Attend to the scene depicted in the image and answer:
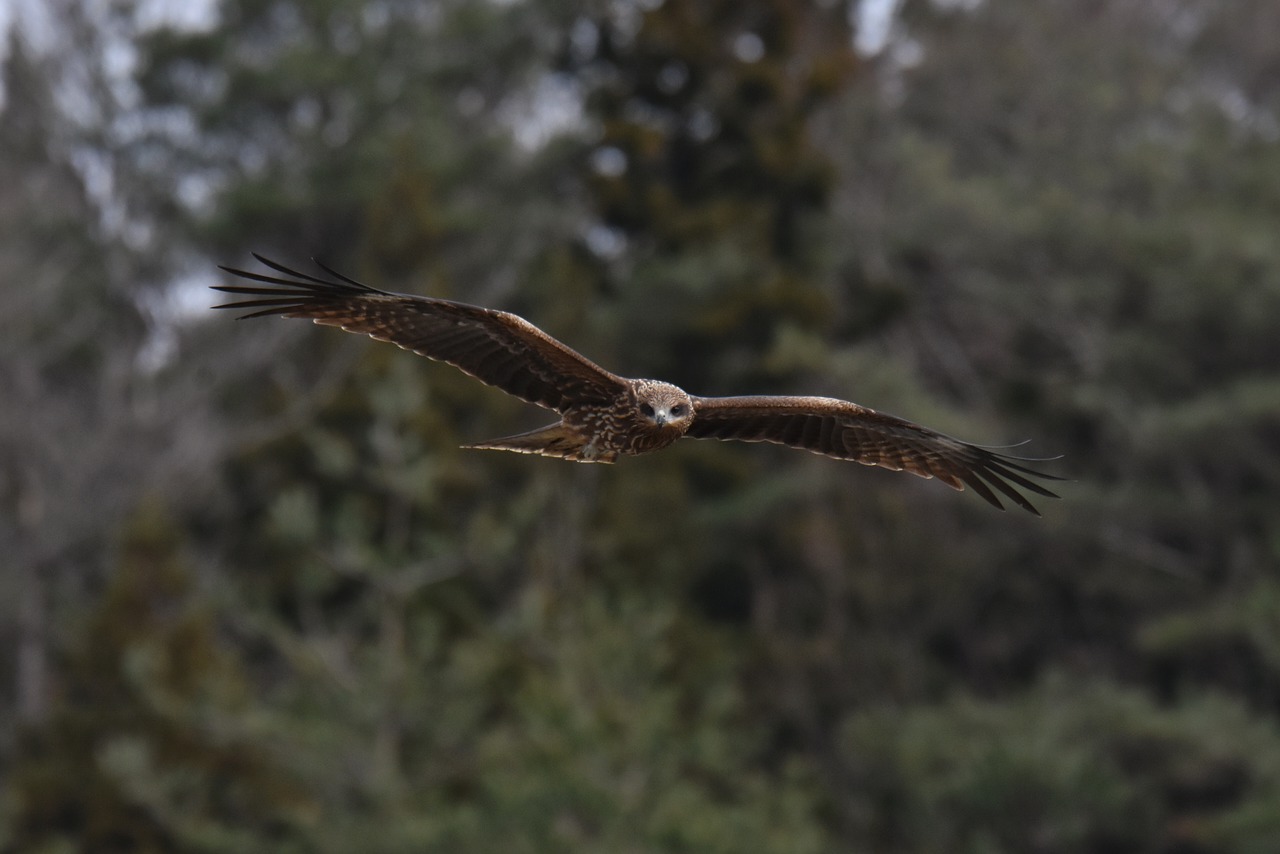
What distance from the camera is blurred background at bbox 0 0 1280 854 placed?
18.9 m

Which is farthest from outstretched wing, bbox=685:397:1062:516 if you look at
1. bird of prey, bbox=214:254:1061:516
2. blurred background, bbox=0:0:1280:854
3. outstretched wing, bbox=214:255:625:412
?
blurred background, bbox=0:0:1280:854

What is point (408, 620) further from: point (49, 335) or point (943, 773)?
point (49, 335)

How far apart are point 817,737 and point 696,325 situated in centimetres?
422

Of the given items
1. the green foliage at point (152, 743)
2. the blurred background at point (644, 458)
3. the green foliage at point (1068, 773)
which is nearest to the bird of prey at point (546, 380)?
the blurred background at point (644, 458)

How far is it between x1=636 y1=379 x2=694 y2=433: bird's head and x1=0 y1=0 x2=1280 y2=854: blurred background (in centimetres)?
930

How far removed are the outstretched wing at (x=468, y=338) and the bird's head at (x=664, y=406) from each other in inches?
4.5

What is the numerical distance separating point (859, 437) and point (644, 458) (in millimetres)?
11782

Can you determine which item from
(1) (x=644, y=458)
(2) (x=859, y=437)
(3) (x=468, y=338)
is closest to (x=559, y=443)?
(3) (x=468, y=338)

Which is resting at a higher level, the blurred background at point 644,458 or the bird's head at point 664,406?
the blurred background at point 644,458

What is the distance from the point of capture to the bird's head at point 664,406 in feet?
26.9

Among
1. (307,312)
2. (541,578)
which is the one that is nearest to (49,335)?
(541,578)

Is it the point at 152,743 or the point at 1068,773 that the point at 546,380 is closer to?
the point at 152,743

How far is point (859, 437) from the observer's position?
9.27 meters

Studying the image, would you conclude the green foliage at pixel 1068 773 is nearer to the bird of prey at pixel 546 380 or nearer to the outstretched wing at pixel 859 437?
the outstretched wing at pixel 859 437
